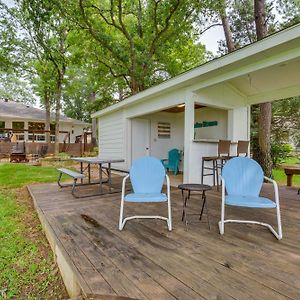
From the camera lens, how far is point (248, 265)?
197 cm

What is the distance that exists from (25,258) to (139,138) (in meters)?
5.80

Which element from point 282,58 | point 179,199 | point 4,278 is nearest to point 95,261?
point 4,278

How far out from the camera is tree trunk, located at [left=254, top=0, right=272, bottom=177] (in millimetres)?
7340

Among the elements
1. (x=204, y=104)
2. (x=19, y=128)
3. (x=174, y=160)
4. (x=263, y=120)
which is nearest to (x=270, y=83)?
(x=204, y=104)

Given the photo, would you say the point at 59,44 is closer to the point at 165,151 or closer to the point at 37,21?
the point at 37,21

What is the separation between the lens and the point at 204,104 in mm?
5449

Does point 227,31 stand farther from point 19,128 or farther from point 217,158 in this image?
point 19,128

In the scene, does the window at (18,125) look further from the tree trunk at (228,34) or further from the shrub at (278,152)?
the shrub at (278,152)

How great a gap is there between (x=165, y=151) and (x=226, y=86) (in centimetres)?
358

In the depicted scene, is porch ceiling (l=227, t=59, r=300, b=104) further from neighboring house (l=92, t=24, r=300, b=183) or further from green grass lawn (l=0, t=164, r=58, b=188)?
green grass lawn (l=0, t=164, r=58, b=188)

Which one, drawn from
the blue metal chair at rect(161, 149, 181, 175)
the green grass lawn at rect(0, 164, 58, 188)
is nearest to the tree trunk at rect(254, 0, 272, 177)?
the blue metal chair at rect(161, 149, 181, 175)

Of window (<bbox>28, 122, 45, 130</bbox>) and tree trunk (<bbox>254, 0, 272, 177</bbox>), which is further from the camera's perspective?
window (<bbox>28, 122, 45, 130</bbox>)

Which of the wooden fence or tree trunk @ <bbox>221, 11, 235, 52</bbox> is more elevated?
tree trunk @ <bbox>221, 11, 235, 52</bbox>

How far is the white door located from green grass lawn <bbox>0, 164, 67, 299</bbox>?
3.99 meters
